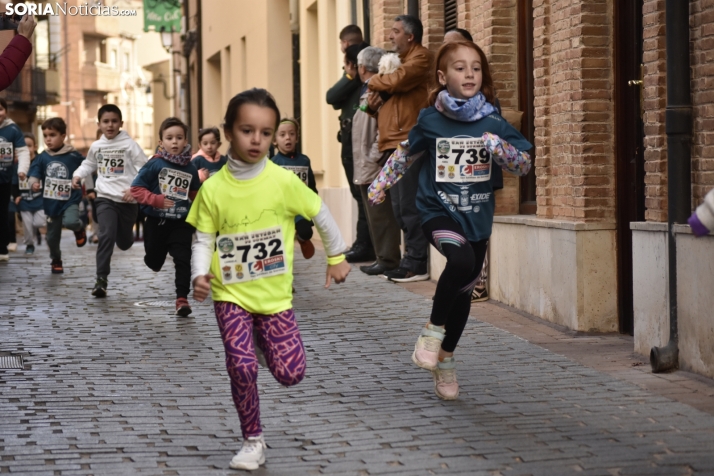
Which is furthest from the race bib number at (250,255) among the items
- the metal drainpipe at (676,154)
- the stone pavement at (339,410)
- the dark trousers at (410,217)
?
the dark trousers at (410,217)

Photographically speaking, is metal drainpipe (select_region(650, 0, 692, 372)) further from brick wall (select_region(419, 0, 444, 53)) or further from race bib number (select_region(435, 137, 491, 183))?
brick wall (select_region(419, 0, 444, 53))

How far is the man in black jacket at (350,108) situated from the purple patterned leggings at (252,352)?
8.23 m

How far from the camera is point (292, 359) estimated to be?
5152 mm

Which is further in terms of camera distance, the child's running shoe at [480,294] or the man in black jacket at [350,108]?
→ the man in black jacket at [350,108]

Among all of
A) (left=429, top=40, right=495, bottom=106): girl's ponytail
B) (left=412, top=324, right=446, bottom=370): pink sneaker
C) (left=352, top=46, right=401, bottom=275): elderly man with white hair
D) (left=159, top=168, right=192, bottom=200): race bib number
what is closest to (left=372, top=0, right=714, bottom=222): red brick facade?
(left=429, top=40, right=495, bottom=106): girl's ponytail

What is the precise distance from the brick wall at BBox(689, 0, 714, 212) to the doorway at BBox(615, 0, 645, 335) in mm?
1383

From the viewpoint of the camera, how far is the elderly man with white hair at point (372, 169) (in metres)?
12.5

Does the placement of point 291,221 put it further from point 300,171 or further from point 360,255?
point 360,255

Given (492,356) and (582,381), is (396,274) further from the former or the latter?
(582,381)

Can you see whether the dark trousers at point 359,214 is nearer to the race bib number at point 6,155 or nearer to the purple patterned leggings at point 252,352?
the race bib number at point 6,155

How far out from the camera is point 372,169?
12727 millimetres

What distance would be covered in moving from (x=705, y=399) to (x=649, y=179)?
1754mm

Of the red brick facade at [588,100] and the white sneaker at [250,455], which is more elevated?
the red brick facade at [588,100]

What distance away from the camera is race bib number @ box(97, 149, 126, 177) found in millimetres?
11938
